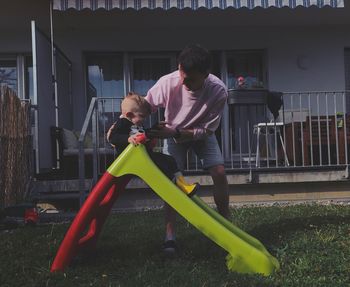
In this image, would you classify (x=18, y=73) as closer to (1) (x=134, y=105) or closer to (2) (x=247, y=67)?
(2) (x=247, y=67)

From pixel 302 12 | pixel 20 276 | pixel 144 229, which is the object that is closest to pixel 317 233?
pixel 144 229

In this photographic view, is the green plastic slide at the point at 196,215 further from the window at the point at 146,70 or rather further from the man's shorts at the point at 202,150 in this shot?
the window at the point at 146,70

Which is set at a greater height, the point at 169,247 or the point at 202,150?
the point at 202,150

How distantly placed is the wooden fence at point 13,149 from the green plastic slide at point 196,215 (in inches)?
112

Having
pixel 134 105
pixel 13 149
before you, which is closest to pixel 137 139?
pixel 134 105

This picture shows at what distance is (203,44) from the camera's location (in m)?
8.83

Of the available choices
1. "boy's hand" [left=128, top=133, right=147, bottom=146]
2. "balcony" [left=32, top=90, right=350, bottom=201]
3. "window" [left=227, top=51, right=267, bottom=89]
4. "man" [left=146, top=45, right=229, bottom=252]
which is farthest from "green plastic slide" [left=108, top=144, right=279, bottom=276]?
"window" [left=227, top=51, right=267, bottom=89]

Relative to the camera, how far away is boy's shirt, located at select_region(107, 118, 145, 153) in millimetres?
3324

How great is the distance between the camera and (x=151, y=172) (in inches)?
125

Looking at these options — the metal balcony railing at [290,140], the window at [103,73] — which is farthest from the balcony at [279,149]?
the window at [103,73]

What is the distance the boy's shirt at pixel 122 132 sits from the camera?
10.9ft

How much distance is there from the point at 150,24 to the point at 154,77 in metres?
1.00

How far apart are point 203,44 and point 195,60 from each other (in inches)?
223

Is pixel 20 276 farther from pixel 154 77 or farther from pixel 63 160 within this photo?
pixel 154 77
